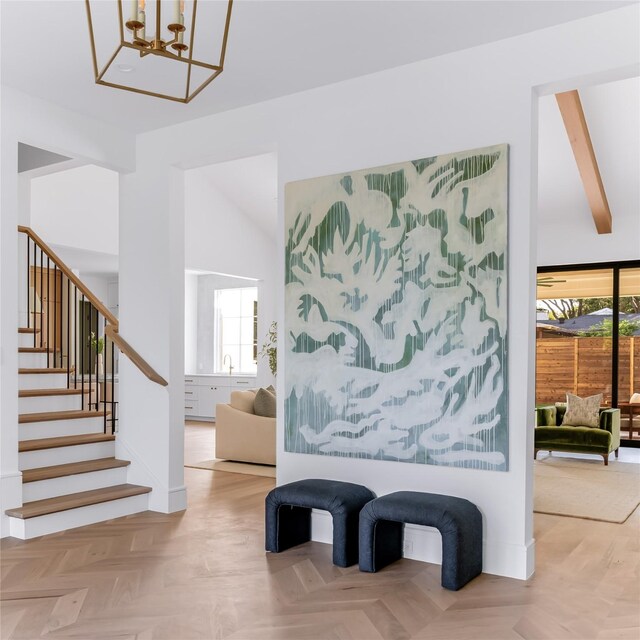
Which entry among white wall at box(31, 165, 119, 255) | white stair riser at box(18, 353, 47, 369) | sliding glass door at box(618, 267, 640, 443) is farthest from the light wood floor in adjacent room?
sliding glass door at box(618, 267, 640, 443)

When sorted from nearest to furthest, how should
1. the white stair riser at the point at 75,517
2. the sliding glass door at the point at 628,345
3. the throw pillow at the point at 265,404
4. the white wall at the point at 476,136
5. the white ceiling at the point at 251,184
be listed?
the white wall at the point at 476,136 → the white stair riser at the point at 75,517 → the throw pillow at the point at 265,404 → the sliding glass door at the point at 628,345 → the white ceiling at the point at 251,184

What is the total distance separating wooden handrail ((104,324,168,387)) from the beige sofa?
2167mm

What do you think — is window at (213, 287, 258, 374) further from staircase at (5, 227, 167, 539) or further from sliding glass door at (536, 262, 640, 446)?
staircase at (5, 227, 167, 539)

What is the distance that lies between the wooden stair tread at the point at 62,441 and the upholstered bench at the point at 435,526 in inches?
102

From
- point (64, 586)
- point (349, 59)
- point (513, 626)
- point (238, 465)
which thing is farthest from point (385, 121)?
point (238, 465)

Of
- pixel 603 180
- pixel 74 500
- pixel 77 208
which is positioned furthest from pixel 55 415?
pixel 603 180

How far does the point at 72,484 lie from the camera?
195 inches

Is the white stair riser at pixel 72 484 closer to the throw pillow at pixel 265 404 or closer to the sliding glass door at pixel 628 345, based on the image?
the throw pillow at pixel 265 404

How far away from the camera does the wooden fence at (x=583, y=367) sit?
9.41 metres

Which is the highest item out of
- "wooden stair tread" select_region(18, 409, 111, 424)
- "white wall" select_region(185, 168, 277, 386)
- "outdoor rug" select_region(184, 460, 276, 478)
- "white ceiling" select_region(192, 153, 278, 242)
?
"white ceiling" select_region(192, 153, 278, 242)

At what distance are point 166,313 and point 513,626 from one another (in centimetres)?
331

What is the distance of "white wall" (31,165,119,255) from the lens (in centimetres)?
822

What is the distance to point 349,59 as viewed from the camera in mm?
4039

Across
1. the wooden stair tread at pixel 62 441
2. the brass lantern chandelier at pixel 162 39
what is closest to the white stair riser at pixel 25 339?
the wooden stair tread at pixel 62 441
